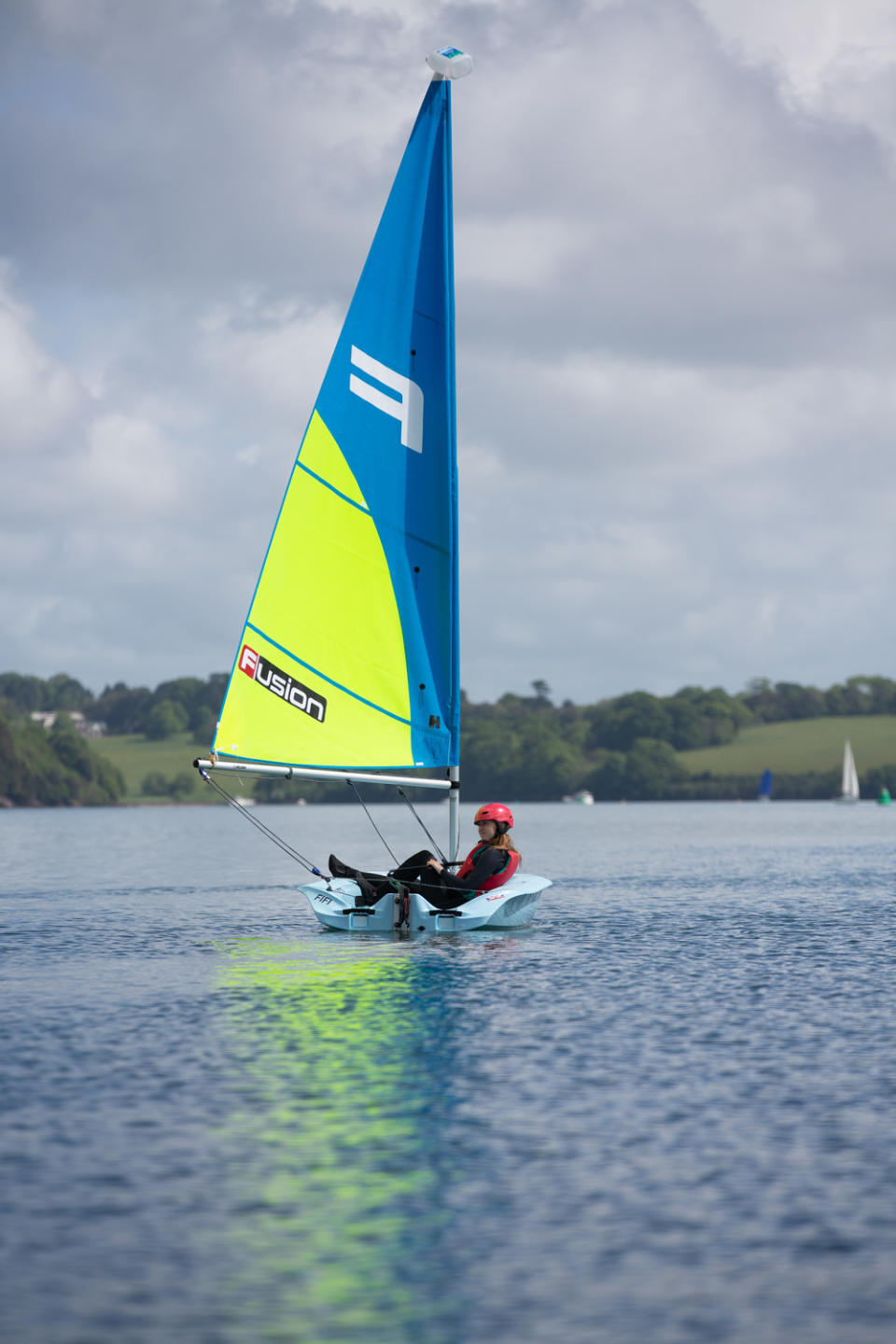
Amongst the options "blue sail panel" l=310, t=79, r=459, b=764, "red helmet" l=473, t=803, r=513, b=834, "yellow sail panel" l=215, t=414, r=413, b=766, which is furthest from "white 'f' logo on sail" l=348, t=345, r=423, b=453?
"red helmet" l=473, t=803, r=513, b=834

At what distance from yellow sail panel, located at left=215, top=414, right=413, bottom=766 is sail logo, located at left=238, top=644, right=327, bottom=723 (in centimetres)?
2

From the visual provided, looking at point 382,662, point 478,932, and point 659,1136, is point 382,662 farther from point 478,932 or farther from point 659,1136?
point 659,1136

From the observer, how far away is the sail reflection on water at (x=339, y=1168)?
356 inches

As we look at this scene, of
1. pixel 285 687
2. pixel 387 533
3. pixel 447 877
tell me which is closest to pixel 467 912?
pixel 447 877

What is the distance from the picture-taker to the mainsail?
90.6 feet

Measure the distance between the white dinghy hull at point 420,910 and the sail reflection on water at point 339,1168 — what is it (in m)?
5.60

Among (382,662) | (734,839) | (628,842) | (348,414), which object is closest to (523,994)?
(382,662)

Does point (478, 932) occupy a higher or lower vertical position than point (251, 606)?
lower

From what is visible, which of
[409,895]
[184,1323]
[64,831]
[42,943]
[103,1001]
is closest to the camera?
[184,1323]

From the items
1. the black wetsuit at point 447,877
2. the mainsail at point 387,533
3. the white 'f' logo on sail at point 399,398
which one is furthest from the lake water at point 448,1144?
the white 'f' logo on sail at point 399,398

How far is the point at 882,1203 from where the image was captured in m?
11.0

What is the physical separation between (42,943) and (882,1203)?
22637 mm

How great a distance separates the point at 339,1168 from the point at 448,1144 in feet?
3.87

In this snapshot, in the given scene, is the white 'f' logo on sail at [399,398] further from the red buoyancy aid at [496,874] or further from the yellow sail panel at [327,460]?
the red buoyancy aid at [496,874]
